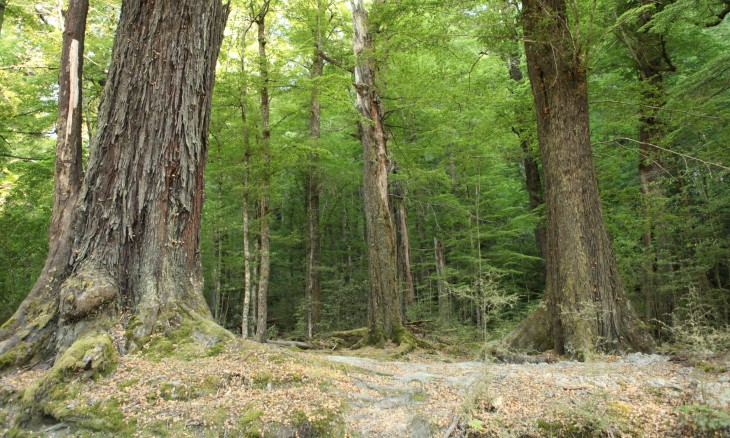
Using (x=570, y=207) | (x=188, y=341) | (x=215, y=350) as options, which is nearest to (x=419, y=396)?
(x=215, y=350)

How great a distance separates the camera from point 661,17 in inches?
275

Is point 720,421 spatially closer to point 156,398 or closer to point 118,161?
point 156,398

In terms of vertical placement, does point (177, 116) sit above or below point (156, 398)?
above

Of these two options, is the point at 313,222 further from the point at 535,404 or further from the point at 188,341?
the point at 535,404

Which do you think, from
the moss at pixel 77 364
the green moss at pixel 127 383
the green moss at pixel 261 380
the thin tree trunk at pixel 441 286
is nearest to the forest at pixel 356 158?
the moss at pixel 77 364

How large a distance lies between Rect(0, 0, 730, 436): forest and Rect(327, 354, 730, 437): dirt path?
150 mm

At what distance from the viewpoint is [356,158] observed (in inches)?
714

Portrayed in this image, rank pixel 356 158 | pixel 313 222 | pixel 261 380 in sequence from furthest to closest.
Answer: pixel 356 158 < pixel 313 222 < pixel 261 380

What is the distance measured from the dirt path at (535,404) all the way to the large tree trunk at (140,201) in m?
1.93

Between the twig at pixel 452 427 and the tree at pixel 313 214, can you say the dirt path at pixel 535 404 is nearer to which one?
the twig at pixel 452 427

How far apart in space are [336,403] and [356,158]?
15729mm

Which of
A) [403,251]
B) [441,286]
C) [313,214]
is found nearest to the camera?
[403,251]

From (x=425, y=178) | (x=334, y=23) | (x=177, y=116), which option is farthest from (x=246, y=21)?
(x=177, y=116)

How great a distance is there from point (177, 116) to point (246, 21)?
7.16 m
